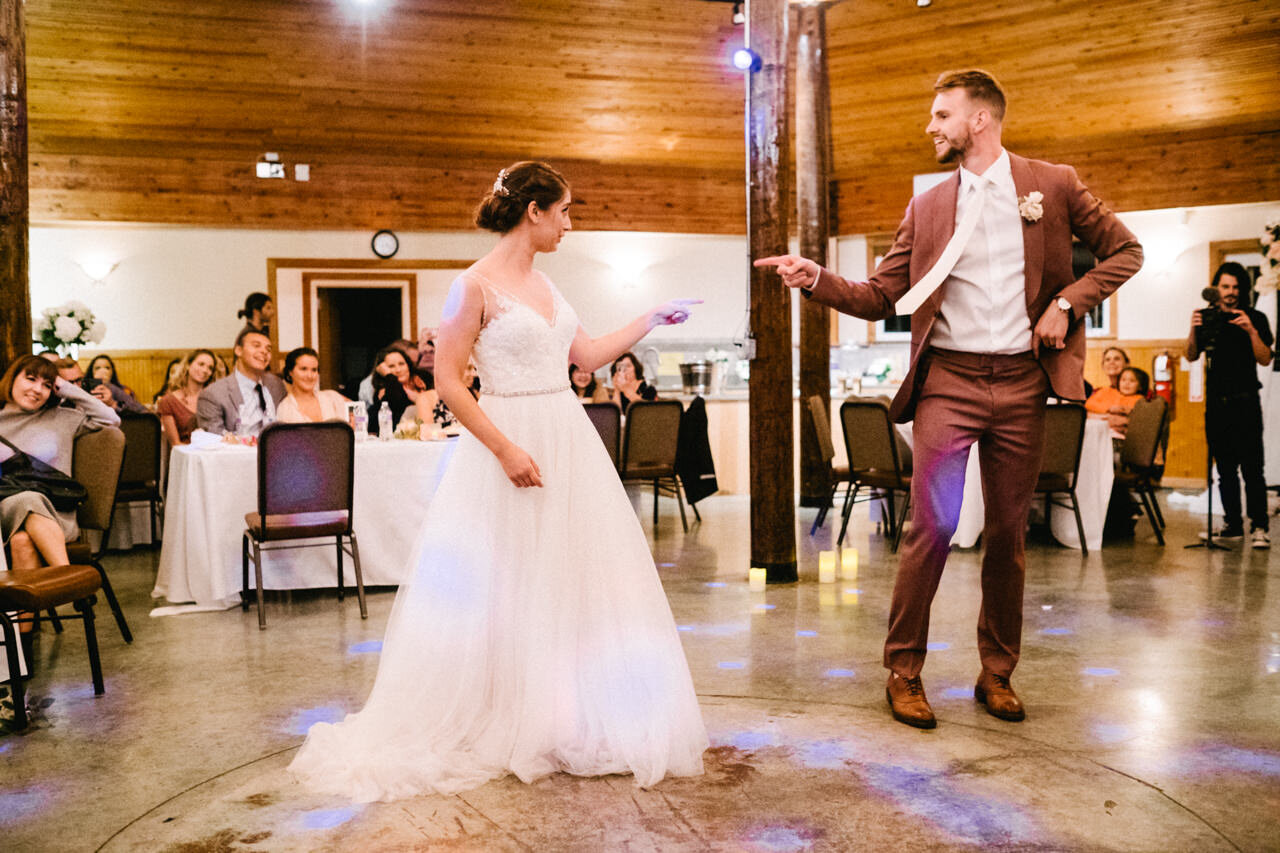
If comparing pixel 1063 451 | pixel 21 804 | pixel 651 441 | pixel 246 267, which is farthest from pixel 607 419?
pixel 246 267

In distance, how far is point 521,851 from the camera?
2422 millimetres

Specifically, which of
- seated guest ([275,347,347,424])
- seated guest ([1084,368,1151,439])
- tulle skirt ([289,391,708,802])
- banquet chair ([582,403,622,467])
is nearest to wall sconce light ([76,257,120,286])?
seated guest ([275,347,347,424])

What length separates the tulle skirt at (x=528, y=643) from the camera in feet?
9.42

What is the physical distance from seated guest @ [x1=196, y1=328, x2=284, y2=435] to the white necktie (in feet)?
12.7

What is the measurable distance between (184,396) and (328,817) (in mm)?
5509

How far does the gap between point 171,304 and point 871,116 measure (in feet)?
22.8

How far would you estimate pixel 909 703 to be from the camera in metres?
3.29

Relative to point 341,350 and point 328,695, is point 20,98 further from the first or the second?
point 341,350

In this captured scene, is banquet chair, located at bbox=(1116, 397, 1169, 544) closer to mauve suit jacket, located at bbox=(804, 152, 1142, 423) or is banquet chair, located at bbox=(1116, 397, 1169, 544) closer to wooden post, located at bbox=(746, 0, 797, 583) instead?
wooden post, located at bbox=(746, 0, 797, 583)

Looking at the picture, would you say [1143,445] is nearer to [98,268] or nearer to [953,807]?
[953,807]

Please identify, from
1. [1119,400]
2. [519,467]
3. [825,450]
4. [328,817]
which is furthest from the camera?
[1119,400]

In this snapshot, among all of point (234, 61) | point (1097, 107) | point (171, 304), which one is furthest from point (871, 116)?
point (171, 304)

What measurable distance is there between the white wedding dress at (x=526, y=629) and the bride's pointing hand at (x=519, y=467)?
0.10 m

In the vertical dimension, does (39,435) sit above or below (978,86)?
below
